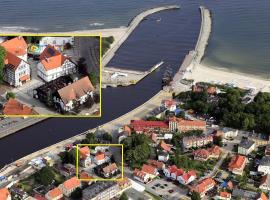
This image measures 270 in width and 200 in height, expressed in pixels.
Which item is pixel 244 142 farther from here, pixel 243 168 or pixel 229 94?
pixel 229 94

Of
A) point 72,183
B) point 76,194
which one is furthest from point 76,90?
point 72,183

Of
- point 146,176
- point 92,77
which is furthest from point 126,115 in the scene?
point 92,77

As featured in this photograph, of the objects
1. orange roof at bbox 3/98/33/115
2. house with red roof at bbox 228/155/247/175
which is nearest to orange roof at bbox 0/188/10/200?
house with red roof at bbox 228/155/247/175

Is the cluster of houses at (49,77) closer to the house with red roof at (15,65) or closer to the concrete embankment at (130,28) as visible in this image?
the house with red roof at (15,65)

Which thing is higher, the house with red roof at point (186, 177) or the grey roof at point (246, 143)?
the grey roof at point (246, 143)

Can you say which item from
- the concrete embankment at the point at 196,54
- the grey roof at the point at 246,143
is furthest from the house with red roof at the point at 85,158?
the concrete embankment at the point at 196,54

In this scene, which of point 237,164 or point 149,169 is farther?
point 237,164

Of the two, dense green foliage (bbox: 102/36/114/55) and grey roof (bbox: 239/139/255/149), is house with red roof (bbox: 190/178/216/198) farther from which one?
dense green foliage (bbox: 102/36/114/55)

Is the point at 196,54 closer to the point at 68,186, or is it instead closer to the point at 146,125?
the point at 146,125
